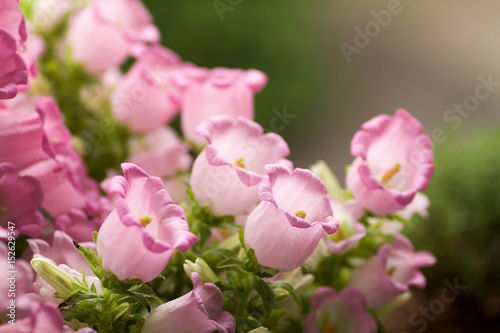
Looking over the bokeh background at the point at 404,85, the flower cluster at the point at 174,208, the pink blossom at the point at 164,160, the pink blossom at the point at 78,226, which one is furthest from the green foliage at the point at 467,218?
the pink blossom at the point at 78,226

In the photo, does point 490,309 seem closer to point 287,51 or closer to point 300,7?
point 287,51

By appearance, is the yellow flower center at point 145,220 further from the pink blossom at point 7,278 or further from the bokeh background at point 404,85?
the bokeh background at point 404,85

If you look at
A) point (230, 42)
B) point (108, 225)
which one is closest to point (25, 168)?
point (108, 225)

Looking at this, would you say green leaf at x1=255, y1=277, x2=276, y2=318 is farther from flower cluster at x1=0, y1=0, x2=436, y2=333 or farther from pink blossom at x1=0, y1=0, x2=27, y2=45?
pink blossom at x1=0, y1=0, x2=27, y2=45

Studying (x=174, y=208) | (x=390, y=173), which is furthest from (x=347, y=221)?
(x=174, y=208)

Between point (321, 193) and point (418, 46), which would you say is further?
point (418, 46)

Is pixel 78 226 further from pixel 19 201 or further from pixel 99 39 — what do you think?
pixel 99 39
